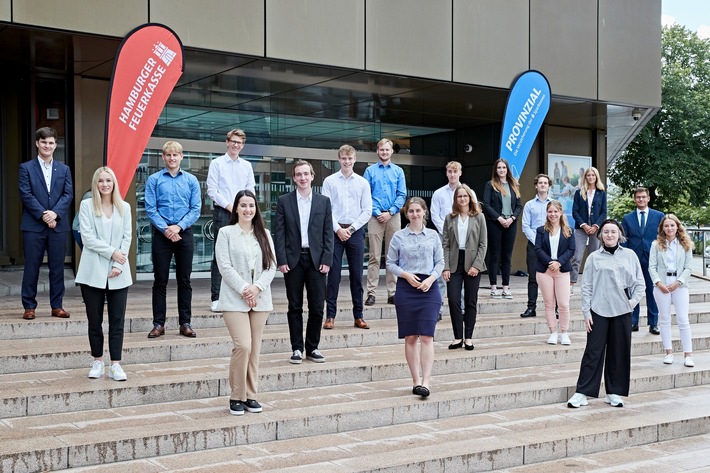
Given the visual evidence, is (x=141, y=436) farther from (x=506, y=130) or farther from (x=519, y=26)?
(x=519, y=26)

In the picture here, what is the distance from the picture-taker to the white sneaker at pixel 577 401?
7.14 meters

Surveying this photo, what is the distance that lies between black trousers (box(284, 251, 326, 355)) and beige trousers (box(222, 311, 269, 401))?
1.25 metres

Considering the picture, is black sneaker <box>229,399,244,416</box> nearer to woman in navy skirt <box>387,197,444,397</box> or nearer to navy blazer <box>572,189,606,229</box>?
woman in navy skirt <box>387,197,444,397</box>

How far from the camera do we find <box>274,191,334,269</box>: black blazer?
24.2 ft

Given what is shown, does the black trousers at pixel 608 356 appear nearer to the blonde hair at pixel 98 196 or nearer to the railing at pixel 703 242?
the blonde hair at pixel 98 196

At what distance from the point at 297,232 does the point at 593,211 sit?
503 centimetres


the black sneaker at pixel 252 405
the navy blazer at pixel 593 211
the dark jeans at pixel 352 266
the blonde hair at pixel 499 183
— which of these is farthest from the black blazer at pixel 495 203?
the black sneaker at pixel 252 405

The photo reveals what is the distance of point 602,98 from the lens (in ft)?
47.5

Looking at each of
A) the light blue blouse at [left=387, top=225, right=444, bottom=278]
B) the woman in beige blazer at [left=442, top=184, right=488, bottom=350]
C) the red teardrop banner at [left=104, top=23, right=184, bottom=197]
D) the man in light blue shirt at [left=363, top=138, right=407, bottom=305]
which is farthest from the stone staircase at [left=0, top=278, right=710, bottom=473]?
the red teardrop banner at [left=104, top=23, right=184, bottom=197]

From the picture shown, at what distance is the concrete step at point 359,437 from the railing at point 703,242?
34.3ft

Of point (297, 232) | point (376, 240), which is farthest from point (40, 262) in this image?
point (376, 240)

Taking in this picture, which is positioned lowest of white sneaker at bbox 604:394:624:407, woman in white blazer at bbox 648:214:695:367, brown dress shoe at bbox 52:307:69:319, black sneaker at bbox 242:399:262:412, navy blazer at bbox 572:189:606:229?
white sneaker at bbox 604:394:624:407

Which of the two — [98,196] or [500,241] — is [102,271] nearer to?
[98,196]

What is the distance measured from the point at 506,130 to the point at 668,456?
22.3 ft
